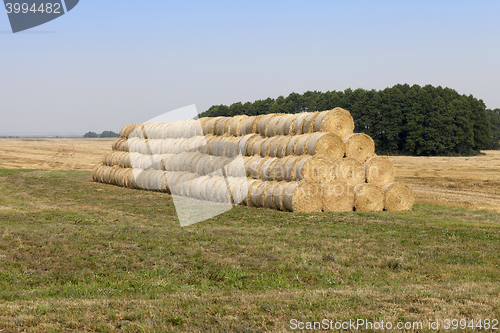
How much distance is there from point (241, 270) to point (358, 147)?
12.6 metres

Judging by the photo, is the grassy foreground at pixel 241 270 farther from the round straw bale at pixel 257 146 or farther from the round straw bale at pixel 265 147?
the round straw bale at pixel 257 146

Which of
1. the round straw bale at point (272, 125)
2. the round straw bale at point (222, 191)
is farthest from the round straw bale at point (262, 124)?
the round straw bale at point (222, 191)

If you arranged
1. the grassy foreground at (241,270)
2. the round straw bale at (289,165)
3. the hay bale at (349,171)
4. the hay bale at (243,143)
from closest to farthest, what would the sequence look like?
the grassy foreground at (241,270) → the round straw bale at (289,165) → the hay bale at (349,171) → the hay bale at (243,143)

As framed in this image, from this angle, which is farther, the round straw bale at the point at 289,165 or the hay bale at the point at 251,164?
the hay bale at the point at 251,164

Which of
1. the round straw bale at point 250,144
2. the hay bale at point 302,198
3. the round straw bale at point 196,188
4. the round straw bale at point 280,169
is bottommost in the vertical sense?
the hay bale at point 302,198

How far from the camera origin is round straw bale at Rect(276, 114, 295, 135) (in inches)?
924

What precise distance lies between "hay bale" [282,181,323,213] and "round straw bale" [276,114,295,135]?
157 inches

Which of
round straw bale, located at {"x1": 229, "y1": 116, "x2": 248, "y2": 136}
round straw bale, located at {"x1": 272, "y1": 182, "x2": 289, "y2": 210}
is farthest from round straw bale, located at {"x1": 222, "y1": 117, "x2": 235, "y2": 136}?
round straw bale, located at {"x1": 272, "y1": 182, "x2": 289, "y2": 210}

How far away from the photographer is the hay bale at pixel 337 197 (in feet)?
67.2

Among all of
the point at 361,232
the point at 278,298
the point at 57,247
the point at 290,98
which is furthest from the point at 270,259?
the point at 290,98

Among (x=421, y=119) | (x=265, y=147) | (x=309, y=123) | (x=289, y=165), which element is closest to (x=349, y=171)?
(x=289, y=165)

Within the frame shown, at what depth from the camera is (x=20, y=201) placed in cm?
2338

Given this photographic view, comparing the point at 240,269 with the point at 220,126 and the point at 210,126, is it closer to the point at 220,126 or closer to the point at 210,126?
the point at 220,126

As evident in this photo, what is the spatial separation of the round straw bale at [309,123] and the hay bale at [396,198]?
4233 millimetres
